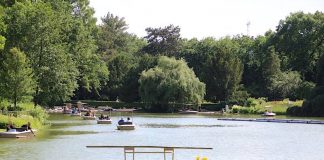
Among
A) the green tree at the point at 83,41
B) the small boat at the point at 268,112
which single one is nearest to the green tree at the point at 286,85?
the small boat at the point at 268,112

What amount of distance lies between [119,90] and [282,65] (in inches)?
1185

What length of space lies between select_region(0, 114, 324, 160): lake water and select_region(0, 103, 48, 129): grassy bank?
5.28 feet

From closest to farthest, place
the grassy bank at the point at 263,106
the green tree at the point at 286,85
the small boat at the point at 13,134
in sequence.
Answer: the small boat at the point at 13,134
the grassy bank at the point at 263,106
the green tree at the point at 286,85

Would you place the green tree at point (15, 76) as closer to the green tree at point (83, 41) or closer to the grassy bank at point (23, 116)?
the grassy bank at point (23, 116)

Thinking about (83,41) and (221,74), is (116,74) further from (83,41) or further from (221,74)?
(83,41)

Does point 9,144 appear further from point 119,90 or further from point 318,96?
point 119,90

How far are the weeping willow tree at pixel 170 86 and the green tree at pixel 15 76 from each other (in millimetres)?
43644

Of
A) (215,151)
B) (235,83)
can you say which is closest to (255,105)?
(235,83)

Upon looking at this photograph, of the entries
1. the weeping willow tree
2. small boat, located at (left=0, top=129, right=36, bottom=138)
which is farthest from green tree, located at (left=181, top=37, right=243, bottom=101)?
small boat, located at (left=0, top=129, right=36, bottom=138)

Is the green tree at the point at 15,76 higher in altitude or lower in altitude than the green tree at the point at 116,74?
lower

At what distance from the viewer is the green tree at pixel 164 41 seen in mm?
A: 136750

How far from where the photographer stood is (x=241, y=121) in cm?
7900

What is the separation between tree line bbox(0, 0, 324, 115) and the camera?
6644 cm

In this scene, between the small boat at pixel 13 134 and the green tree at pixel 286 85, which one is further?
the green tree at pixel 286 85
